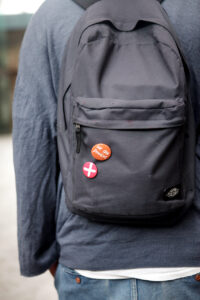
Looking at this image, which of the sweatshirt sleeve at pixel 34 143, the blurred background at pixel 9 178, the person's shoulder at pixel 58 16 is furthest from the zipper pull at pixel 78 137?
the blurred background at pixel 9 178

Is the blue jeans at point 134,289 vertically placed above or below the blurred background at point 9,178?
above

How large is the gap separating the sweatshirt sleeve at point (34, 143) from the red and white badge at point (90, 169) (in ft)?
0.64

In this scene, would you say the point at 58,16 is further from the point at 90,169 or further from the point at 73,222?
the point at 73,222

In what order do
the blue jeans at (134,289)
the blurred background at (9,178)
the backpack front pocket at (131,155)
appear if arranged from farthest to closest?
the blurred background at (9,178)
the blue jeans at (134,289)
the backpack front pocket at (131,155)

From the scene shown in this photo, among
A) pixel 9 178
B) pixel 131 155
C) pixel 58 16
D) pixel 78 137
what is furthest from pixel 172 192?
pixel 9 178

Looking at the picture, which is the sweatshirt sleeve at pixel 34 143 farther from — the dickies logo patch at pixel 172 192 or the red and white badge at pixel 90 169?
the dickies logo patch at pixel 172 192

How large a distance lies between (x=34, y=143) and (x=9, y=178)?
443 centimetres

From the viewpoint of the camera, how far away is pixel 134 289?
98 centimetres

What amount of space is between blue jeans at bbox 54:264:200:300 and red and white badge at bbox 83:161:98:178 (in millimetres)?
294

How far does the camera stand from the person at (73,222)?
3.25 feet

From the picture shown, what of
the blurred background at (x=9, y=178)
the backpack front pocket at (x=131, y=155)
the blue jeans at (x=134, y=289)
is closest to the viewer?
the backpack front pocket at (x=131, y=155)

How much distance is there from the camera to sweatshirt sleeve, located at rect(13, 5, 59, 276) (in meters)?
1.05

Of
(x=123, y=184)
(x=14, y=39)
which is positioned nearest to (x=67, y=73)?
(x=123, y=184)

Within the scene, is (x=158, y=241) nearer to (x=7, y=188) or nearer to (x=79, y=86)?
Result: (x=79, y=86)
